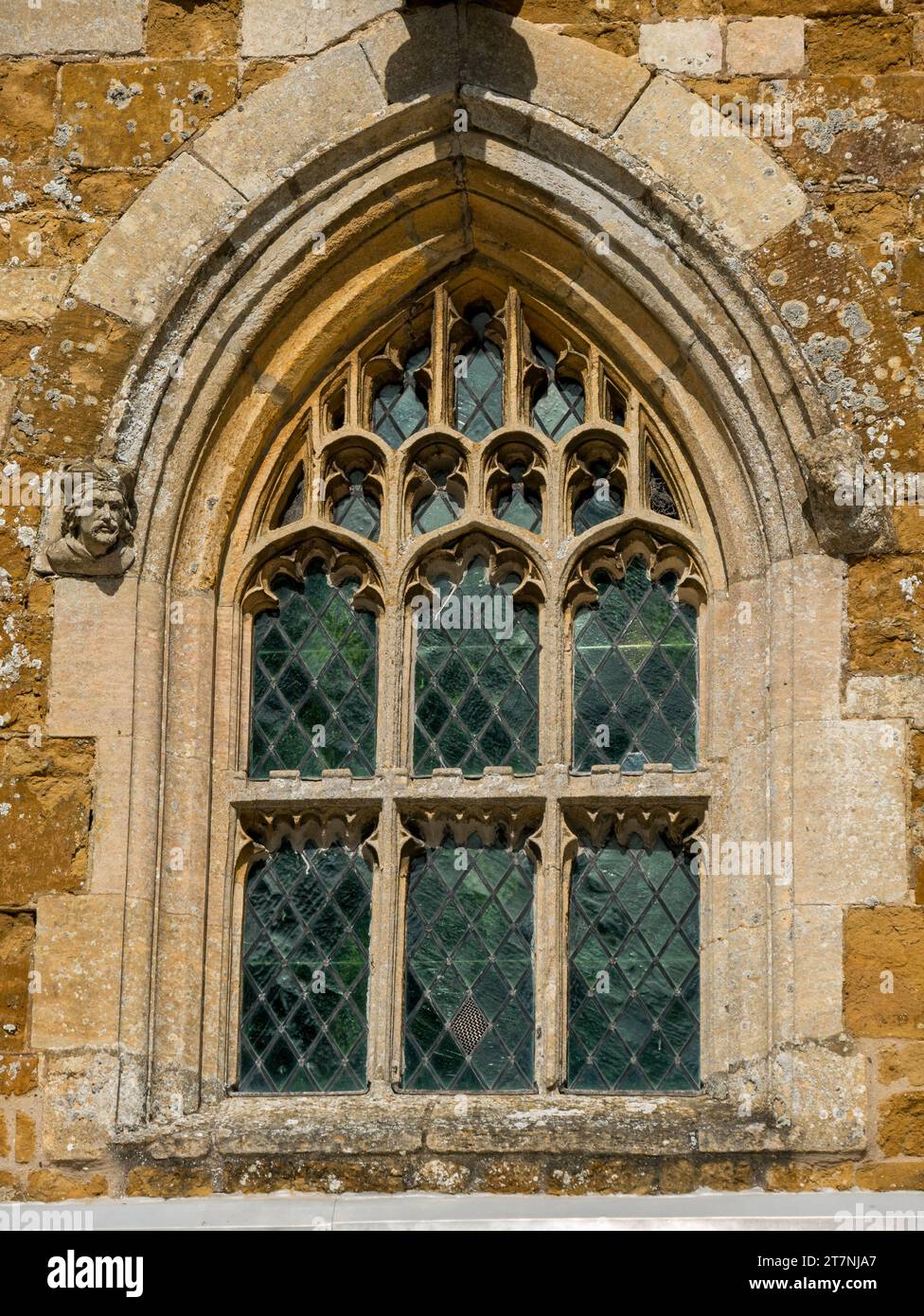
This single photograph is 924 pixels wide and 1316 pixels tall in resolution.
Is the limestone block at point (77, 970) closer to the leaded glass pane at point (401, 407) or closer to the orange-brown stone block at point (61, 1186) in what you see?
the orange-brown stone block at point (61, 1186)

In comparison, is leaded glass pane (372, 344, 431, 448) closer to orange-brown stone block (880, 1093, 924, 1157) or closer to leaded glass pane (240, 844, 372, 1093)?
leaded glass pane (240, 844, 372, 1093)

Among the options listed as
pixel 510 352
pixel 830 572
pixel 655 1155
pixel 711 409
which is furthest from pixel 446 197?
pixel 655 1155

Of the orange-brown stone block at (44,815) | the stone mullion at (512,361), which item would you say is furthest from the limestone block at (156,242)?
the orange-brown stone block at (44,815)

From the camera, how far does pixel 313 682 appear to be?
8734mm

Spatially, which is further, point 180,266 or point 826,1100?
point 180,266

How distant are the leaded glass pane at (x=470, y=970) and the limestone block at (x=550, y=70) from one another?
2544 mm

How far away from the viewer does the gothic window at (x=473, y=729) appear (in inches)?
329

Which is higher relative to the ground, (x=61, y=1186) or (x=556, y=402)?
(x=556, y=402)

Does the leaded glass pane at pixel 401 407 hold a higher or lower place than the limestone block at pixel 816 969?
higher

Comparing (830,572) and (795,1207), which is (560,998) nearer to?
(795,1207)

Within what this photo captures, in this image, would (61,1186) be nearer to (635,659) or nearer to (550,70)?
(635,659)

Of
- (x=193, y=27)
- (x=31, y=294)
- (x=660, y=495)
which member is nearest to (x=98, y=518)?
(x=31, y=294)

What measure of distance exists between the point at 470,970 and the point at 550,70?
10.2 feet

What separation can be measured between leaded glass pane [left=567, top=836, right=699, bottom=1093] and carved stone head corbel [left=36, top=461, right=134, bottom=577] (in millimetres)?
1874
